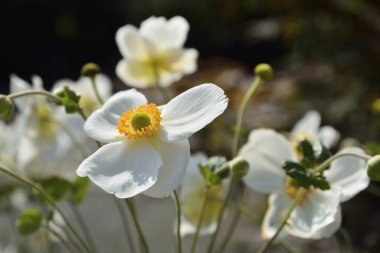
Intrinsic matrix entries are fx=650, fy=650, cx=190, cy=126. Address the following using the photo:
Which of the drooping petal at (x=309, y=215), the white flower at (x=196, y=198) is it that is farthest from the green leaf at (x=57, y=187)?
the drooping petal at (x=309, y=215)

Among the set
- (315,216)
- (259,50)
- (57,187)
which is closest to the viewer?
(315,216)

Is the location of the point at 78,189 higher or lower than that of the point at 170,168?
lower

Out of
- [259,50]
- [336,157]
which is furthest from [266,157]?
[259,50]

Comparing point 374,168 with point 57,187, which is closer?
point 374,168

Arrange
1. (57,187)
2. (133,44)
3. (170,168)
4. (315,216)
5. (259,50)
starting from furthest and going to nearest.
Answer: (259,50) < (133,44) < (57,187) < (315,216) < (170,168)

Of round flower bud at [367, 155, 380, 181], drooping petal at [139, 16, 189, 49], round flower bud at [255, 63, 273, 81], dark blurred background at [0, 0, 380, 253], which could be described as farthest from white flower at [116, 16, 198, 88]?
round flower bud at [367, 155, 380, 181]

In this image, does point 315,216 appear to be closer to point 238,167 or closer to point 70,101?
point 238,167
